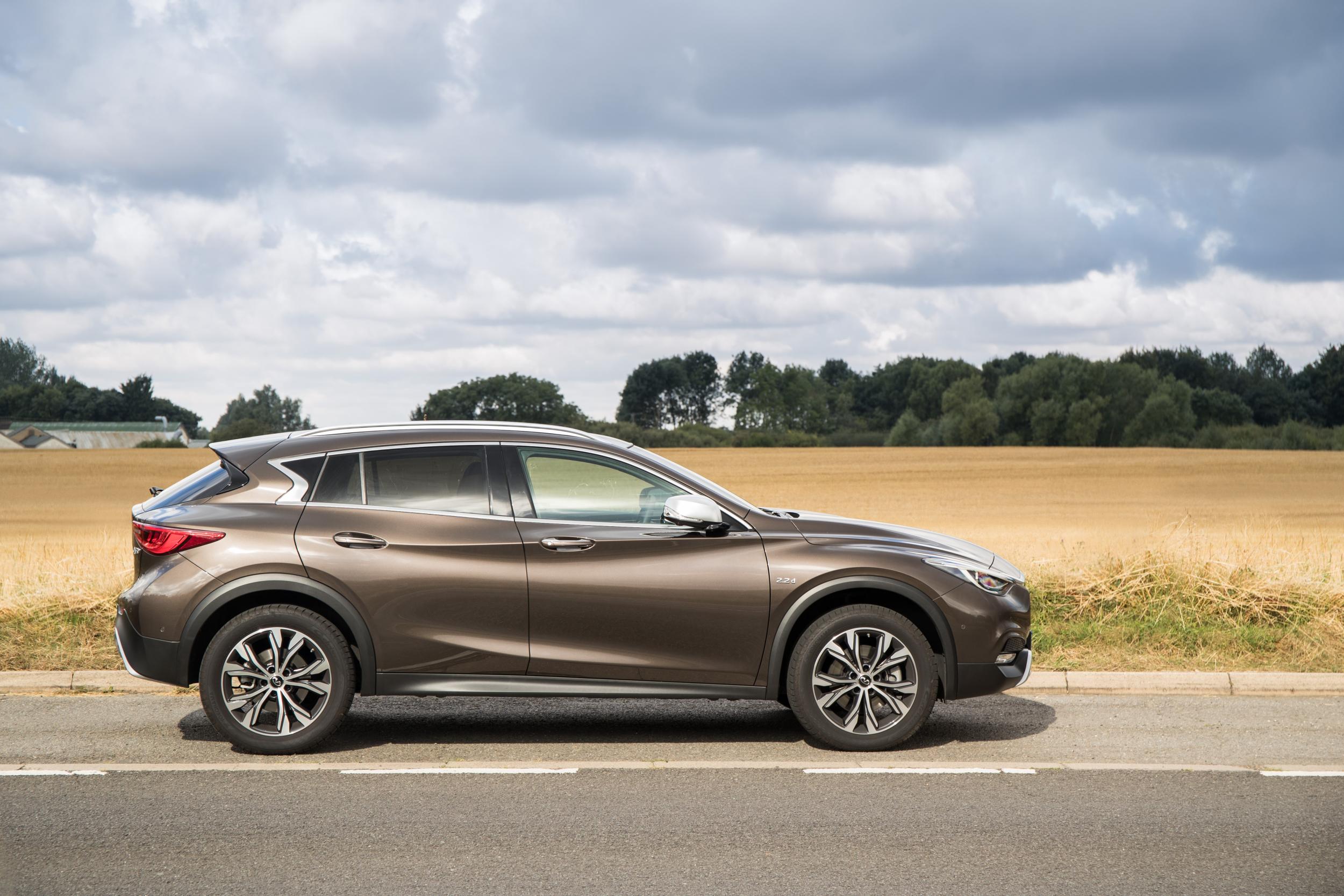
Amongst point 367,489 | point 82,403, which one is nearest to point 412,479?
point 367,489

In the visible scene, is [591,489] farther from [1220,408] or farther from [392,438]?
[1220,408]

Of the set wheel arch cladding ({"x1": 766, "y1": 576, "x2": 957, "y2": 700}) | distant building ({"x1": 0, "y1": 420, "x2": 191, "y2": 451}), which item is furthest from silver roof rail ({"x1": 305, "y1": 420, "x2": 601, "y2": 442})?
distant building ({"x1": 0, "y1": 420, "x2": 191, "y2": 451})

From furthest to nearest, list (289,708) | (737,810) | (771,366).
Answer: (771,366), (289,708), (737,810)

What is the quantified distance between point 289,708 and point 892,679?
9.88 feet

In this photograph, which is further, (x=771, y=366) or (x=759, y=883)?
(x=771, y=366)

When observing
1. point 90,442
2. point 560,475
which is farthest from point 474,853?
point 90,442

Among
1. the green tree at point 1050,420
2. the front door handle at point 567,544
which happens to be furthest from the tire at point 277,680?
the green tree at point 1050,420

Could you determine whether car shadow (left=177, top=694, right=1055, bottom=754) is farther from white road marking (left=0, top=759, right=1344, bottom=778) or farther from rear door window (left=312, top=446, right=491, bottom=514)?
rear door window (left=312, top=446, right=491, bottom=514)

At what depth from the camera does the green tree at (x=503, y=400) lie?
6125 cm

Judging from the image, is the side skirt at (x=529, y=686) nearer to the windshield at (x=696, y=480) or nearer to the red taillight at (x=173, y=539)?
the windshield at (x=696, y=480)

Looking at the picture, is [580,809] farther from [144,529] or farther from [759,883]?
[144,529]

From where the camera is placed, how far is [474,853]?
16.1 feet

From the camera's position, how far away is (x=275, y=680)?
6.42m

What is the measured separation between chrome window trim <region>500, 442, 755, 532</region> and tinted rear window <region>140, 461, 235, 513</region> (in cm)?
142
